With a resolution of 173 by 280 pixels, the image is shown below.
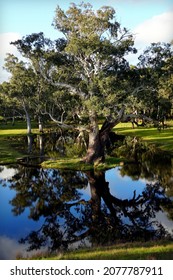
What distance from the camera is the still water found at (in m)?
20.4

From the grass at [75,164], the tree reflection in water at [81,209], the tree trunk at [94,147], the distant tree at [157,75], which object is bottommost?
the tree reflection in water at [81,209]

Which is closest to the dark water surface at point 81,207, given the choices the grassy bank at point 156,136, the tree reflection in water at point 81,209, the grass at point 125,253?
the tree reflection in water at point 81,209

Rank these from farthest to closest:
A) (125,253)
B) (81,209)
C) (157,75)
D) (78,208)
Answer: (157,75) < (78,208) < (81,209) < (125,253)

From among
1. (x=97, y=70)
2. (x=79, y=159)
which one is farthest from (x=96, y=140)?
(x=97, y=70)

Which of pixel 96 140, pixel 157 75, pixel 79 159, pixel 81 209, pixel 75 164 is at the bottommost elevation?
pixel 81 209

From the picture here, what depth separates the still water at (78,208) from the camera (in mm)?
20422

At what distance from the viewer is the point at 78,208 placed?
1043 inches

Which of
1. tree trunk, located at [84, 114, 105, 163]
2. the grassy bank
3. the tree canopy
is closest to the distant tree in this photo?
the tree canopy

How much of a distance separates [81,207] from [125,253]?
1057 centimetres

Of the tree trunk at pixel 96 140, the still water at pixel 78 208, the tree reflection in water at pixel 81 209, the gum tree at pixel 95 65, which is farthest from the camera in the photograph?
the tree trunk at pixel 96 140

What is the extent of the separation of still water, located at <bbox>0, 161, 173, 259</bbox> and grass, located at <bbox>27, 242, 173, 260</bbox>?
173 cm

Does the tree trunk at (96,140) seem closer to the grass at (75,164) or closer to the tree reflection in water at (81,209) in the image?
the grass at (75,164)

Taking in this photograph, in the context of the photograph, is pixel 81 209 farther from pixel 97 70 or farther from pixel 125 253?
pixel 97 70

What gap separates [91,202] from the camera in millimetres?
27875
